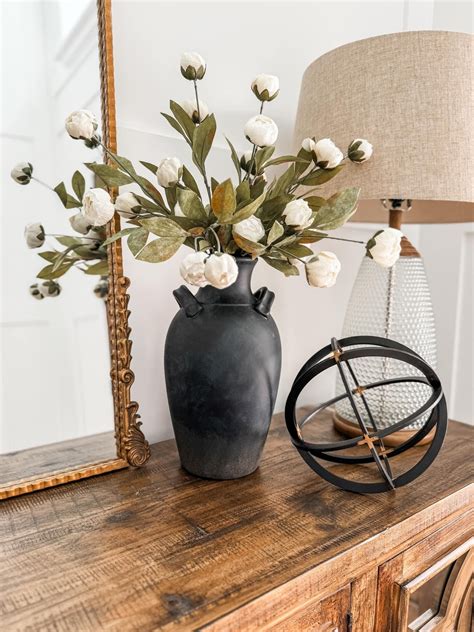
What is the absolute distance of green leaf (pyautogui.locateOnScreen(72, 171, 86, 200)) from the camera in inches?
27.9

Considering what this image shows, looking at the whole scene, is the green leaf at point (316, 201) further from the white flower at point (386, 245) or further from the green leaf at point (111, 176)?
the green leaf at point (111, 176)

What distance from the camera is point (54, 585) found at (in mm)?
479

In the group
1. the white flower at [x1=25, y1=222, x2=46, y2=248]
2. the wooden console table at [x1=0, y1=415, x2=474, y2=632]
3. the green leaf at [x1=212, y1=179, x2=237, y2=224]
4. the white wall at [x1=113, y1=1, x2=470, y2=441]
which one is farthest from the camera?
the white wall at [x1=113, y1=1, x2=470, y2=441]

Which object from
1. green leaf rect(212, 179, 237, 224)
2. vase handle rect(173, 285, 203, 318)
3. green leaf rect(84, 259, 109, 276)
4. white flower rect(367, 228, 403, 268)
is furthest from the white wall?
white flower rect(367, 228, 403, 268)

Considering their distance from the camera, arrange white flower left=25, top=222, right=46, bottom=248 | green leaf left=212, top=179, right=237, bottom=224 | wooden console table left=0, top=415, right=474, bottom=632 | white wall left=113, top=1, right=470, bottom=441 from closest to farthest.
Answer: wooden console table left=0, top=415, right=474, bottom=632, green leaf left=212, top=179, right=237, bottom=224, white flower left=25, top=222, right=46, bottom=248, white wall left=113, top=1, right=470, bottom=441

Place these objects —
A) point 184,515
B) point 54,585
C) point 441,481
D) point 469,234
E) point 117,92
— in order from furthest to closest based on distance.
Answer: point 469,234
point 117,92
point 441,481
point 184,515
point 54,585

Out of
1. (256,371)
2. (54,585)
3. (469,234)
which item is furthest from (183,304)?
(469,234)

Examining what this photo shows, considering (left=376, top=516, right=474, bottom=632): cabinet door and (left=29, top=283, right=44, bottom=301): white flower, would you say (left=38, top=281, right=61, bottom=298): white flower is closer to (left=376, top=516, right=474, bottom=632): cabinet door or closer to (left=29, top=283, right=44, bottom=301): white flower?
(left=29, top=283, right=44, bottom=301): white flower

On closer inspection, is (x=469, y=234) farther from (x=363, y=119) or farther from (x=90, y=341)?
(x=90, y=341)

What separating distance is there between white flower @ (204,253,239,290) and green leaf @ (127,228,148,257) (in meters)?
0.13

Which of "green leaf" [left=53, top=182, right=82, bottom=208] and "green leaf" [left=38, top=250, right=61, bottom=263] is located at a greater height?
"green leaf" [left=53, top=182, right=82, bottom=208]

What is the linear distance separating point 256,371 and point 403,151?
16.4 inches

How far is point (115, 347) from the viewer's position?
0.75 metres

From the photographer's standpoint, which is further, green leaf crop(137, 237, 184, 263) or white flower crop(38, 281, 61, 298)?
white flower crop(38, 281, 61, 298)
